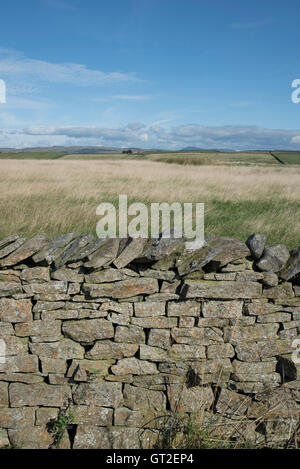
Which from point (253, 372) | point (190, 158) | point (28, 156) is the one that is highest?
point (28, 156)

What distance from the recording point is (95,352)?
4.15 metres

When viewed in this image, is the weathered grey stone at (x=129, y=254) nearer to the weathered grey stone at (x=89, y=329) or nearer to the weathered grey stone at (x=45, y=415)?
the weathered grey stone at (x=89, y=329)

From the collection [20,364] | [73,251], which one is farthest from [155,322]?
[20,364]

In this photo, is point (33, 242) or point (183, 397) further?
point (183, 397)

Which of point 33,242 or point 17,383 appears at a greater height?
point 33,242

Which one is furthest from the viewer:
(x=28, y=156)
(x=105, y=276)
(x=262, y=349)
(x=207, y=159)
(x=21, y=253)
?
(x=28, y=156)

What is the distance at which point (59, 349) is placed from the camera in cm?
416

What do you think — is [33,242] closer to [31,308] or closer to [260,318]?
[31,308]

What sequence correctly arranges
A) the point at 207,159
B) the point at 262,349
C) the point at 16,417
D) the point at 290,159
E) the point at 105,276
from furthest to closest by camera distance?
the point at 290,159 < the point at 207,159 < the point at 262,349 < the point at 16,417 < the point at 105,276

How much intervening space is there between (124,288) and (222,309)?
125 centimetres

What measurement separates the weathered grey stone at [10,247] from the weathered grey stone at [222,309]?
235 cm

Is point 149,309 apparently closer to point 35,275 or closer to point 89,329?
point 89,329
